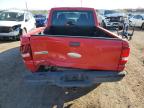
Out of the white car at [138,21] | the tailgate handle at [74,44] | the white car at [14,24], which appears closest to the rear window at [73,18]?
the tailgate handle at [74,44]

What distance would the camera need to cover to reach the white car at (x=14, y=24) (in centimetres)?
1480

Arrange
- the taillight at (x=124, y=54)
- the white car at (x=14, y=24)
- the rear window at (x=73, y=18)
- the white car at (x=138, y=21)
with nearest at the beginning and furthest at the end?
1. the taillight at (x=124, y=54)
2. the rear window at (x=73, y=18)
3. the white car at (x=14, y=24)
4. the white car at (x=138, y=21)

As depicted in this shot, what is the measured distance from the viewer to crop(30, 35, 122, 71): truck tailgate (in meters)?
5.11

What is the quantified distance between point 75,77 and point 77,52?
511mm

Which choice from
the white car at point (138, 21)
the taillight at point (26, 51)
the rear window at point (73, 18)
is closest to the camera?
the taillight at point (26, 51)

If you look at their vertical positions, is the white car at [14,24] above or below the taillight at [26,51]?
below

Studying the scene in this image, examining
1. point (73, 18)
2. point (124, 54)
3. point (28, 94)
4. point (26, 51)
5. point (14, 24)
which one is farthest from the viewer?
point (14, 24)

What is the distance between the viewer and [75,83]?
208 inches

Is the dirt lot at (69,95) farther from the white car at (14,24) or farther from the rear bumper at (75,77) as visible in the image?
the white car at (14,24)

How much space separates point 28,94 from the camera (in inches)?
247

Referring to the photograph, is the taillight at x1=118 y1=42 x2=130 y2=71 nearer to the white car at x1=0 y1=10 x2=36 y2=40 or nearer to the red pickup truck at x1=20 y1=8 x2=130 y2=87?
the red pickup truck at x1=20 y1=8 x2=130 y2=87

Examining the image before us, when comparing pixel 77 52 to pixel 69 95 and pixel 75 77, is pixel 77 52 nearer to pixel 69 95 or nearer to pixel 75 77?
pixel 75 77

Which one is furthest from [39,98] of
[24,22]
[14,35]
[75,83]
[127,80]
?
[24,22]

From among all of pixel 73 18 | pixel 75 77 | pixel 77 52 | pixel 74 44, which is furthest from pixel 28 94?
pixel 73 18
